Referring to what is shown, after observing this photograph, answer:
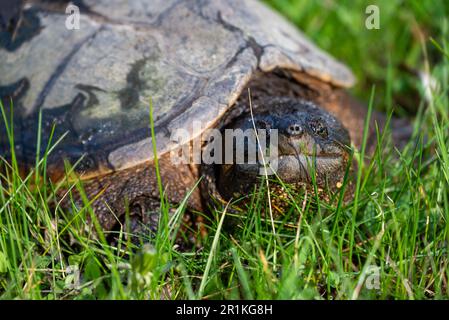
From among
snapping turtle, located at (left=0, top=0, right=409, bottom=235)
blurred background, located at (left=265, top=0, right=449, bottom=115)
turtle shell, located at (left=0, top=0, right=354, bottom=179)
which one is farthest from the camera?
blurred background, located at (left=265, top=0, right=449, bottom=115)

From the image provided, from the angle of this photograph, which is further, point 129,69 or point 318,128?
point 129,69

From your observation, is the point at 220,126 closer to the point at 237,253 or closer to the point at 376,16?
the point at 237,253

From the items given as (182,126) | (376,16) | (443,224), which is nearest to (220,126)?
(182,126)

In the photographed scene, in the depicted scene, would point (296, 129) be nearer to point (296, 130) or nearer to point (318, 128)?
point (296, 130)

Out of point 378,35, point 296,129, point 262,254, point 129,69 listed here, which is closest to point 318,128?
point 296,129

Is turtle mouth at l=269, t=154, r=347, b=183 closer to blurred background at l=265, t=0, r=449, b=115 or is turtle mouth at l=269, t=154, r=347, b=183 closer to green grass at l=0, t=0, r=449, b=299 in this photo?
green grass at l=0, t=0, r=449, b=299

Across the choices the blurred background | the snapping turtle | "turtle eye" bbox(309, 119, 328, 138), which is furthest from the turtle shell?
the blurred background
